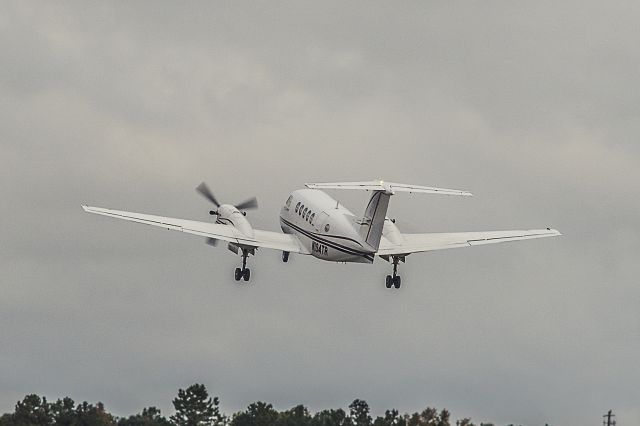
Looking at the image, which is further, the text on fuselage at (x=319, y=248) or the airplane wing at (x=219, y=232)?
the airplane wing at (x=219, y=232)

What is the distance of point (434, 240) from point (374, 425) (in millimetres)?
22060

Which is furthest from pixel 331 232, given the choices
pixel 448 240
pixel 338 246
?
pixel 448 240

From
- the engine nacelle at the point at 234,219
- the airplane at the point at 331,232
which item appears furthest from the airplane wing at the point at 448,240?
the engine nacelle at the point at 234,219

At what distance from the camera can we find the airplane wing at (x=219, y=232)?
119 metres

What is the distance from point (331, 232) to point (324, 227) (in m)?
1.41

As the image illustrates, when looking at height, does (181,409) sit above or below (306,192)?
below

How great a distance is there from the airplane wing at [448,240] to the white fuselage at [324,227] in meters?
2.07

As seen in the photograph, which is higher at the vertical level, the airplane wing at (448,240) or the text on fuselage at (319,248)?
the airplane wing at (448,240)

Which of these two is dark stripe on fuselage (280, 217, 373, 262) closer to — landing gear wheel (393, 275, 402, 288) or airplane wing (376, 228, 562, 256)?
airplane wing (376, 228, 562, 256)

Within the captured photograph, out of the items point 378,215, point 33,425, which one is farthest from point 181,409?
point 378,215

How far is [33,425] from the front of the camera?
13675 cm

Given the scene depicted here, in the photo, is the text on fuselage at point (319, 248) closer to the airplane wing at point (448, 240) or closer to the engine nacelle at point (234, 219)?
the airplane wing at point (448, 240)

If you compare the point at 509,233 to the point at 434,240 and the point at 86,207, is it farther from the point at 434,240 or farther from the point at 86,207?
the point at 86,207

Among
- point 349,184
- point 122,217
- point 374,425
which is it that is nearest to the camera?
point 349,184
